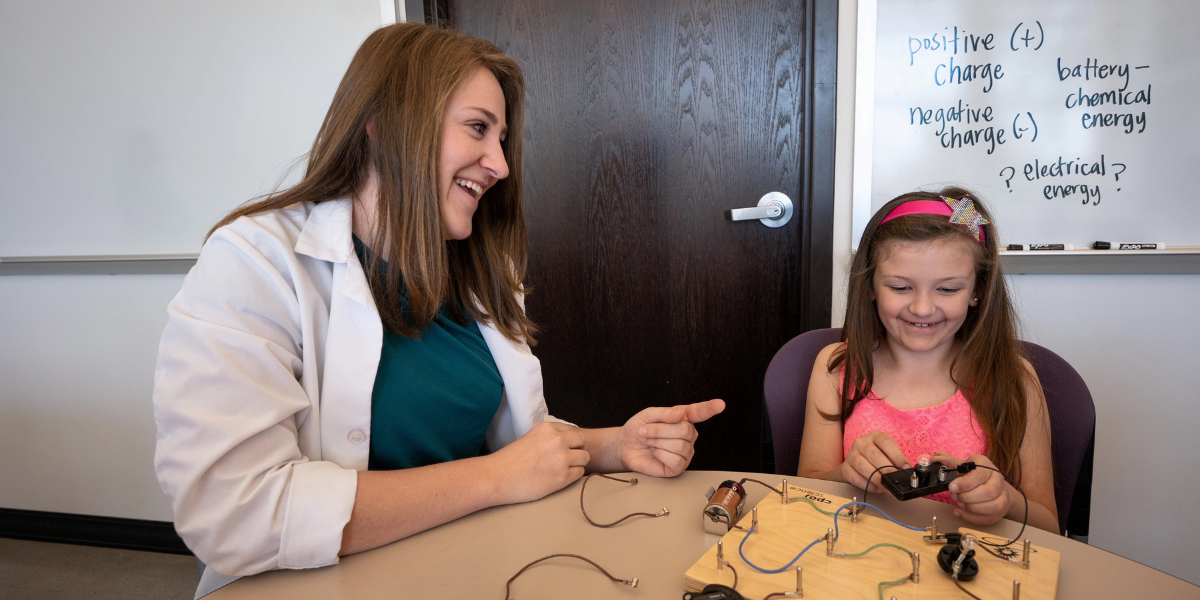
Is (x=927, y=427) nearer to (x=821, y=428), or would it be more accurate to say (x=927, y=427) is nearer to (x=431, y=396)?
(x=821, y=428)

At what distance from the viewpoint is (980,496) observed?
0.88m

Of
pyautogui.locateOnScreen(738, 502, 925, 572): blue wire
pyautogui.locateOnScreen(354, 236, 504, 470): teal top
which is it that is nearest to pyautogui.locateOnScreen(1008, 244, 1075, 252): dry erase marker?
pyautogui.locateOnScreen(738, 502, 925, 572): blue wire

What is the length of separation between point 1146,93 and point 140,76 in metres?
3.05

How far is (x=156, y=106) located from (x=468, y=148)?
67.5 inches

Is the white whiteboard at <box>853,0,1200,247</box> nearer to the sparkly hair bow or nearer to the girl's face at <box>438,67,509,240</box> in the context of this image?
the sparkly hair bow

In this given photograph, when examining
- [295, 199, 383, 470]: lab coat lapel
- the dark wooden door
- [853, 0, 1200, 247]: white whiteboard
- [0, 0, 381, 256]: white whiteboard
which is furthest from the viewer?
[0, 0, 381, 256]: white whiteboard

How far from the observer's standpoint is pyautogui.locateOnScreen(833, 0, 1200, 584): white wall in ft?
5.75

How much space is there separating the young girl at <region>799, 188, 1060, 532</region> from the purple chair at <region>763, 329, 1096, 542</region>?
0.03m

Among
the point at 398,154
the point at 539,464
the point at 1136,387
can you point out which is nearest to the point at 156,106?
the point at 398,154

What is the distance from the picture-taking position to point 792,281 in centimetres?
212

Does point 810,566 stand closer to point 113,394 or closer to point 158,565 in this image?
point 158,565

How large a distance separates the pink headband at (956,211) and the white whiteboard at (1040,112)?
1.76 feet

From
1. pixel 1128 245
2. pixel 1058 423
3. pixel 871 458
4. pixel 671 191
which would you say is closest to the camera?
pixel 871 458

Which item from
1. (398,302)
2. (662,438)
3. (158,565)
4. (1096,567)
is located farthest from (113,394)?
(1096,567)
